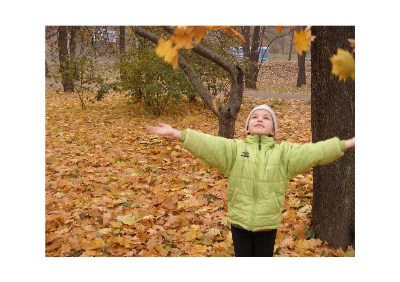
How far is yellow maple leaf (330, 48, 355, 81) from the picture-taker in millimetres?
2562

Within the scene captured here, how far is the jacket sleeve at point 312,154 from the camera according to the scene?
2395 millimetres

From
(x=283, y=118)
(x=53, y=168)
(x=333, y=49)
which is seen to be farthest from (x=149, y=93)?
(x=333, y=49)

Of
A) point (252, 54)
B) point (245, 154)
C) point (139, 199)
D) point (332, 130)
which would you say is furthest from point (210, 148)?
point (252, 54)

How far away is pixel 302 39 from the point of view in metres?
3.12

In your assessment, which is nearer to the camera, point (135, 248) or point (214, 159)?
point (214, 159)

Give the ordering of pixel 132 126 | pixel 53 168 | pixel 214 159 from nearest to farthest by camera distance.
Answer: pixel 214 159 → pixel 53 168 → pixel 132 126

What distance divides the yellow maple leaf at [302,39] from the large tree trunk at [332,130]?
0.29ft

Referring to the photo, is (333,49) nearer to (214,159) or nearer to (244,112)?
(214,159)

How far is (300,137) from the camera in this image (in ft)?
23.4

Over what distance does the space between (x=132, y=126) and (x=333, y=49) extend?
5.32 metres

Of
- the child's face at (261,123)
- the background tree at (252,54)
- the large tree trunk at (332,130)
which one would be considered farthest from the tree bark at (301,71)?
the child's face at (261,123)

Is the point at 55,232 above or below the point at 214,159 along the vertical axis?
below

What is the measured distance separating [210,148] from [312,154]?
22.8 inches

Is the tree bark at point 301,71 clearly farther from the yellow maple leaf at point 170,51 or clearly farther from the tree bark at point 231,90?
the yellow maple leaf at point 170,51
